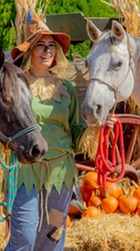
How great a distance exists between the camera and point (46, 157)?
3463mm

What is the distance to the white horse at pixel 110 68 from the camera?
143 inches

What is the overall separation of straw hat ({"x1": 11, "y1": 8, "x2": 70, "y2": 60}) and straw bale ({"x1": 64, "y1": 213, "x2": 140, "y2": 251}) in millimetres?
1946

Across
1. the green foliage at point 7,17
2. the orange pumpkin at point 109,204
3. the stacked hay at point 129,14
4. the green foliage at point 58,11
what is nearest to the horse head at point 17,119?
the orange pumpkin at point 109,204

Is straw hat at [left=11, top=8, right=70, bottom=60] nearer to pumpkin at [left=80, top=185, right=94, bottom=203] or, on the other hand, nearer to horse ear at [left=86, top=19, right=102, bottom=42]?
horse ear at [left=86, top=19, right=102, bottom=42]

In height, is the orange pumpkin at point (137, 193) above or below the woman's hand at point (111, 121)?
below

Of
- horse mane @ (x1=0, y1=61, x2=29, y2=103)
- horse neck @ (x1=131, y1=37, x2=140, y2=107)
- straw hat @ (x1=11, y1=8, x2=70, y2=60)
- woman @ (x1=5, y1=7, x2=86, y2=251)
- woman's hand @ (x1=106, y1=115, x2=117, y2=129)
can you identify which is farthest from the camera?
horse neck @ (x1=131, y1=37, x2=140, y2=107)

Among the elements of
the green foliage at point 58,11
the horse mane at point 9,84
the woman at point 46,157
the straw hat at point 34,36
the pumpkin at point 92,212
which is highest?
the horse mane at point 9,84

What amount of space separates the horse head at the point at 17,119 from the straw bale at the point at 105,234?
8.00 feet

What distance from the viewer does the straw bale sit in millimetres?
4938

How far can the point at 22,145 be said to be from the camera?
2707 millimetres

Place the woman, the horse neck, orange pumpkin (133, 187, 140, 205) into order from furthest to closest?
orange pumpkin (133, 187, 140, 205) → the horse neck → the woman

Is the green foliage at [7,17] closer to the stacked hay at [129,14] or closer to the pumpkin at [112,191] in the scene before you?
the stacked hay at [129,14]

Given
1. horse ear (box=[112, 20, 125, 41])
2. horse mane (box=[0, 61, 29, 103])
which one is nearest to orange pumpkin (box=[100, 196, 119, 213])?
horse ear (box=[112, 20, 125, 41])

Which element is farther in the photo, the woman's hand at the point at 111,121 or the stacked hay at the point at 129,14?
the stacked hay at the point at 129,14
